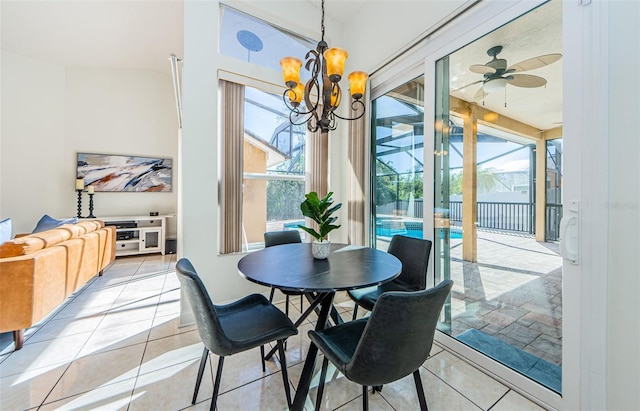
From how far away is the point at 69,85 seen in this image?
4.58m

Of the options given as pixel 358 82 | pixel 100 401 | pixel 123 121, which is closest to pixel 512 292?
pixel 358 82

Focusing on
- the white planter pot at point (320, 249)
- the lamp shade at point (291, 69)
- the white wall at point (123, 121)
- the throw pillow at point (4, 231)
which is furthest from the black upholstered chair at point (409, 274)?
the white wall at point (123, 121)

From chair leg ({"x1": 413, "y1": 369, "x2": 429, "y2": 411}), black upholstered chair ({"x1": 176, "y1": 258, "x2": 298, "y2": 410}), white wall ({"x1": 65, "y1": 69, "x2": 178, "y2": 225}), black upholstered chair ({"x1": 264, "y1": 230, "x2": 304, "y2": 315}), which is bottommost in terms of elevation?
chair leg ({"x1": 413, "y1": 369, "x2": 429, "y2": 411})

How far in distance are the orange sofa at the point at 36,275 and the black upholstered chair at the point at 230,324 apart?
168 centimetres

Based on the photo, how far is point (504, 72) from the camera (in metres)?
1.71

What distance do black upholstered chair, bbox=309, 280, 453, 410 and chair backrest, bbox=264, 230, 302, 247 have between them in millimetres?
1455

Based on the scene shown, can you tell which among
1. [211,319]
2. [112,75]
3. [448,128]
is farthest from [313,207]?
[112,75]

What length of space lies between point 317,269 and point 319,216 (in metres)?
0.40

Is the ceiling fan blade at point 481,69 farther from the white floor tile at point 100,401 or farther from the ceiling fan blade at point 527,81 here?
the white floor tile at point 100,401

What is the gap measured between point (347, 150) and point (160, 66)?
4.68 m

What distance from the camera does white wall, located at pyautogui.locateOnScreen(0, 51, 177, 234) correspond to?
410 centimetres

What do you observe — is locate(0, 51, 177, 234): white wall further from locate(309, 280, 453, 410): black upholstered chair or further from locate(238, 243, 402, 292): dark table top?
locate(309, 280, 453, 410): black upholstered chair

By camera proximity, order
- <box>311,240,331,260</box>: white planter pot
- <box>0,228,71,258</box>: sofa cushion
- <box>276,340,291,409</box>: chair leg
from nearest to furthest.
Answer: <box>276,340,291,409</box>: chair leg → <box>311,240,331,260</box>: white planter pot → <box>0,228,71,258</box>: sofa cushion

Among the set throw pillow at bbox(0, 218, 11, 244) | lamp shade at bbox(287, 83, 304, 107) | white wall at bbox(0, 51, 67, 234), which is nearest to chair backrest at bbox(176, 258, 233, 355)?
lamp shade at bbox(287, 83, 304, 107)
